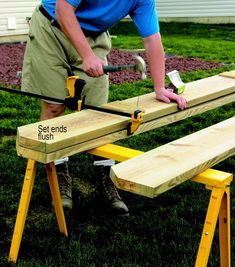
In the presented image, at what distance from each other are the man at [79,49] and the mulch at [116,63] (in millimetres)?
4652

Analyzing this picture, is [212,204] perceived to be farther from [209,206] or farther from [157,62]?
[157,62]

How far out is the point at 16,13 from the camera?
1444cm

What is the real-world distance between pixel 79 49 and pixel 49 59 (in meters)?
0.56

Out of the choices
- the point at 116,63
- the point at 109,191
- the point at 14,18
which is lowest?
the point at 116,63

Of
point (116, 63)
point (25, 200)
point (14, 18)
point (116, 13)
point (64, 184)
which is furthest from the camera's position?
point (14, 18)

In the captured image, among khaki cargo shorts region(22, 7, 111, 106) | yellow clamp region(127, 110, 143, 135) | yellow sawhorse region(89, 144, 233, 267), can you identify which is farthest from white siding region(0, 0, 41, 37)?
yellow sawhorse region(89, 144, 233, 267)

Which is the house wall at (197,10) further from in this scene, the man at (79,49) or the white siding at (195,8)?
the man at (79,49)

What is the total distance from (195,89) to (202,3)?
60.2 feet

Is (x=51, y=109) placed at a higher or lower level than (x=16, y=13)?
higher

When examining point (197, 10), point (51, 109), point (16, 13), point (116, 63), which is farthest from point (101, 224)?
point (197, 10)

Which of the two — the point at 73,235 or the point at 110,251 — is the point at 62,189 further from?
the point at 110,251

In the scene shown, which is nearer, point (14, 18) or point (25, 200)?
point (25, 200)

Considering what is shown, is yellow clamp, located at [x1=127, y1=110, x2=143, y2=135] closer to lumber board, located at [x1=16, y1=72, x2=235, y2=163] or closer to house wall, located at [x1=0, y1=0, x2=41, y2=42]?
lumber board, located at [x1=16, y1=72, x2=235, y2=163]

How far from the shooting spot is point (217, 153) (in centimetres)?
296
